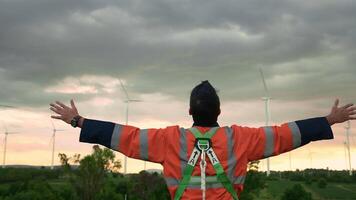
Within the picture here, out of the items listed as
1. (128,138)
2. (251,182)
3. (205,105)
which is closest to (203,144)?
(205,105)

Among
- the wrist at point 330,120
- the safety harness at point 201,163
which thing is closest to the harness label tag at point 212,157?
the safety harness at point 201,163

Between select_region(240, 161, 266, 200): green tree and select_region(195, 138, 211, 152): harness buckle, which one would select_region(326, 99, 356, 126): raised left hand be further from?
select_region(240, 161, 266, 200): green tree

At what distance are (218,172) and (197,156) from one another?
0.23 m

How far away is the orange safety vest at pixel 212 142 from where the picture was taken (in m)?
4.58

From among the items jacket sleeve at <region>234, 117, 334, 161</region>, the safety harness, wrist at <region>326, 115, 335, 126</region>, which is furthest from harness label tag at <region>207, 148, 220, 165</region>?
wrist at <region>326, 115, 335, 126</region>

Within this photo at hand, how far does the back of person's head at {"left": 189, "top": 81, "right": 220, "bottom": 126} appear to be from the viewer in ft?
15.4

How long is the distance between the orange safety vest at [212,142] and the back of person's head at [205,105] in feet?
0.35

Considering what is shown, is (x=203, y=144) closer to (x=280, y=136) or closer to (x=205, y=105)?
(x=205, y=105)

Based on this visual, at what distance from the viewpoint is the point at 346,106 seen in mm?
5199

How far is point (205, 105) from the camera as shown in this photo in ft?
15.4

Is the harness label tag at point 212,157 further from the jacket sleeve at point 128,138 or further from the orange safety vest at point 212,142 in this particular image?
the jacket sleeve at point 128,138

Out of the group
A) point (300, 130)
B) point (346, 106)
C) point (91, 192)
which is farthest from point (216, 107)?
point (91, 192)

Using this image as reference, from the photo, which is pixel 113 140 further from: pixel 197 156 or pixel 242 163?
pixel 242 163

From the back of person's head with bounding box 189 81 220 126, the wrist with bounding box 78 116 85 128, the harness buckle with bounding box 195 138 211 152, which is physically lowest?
the harness buckle with bounding box 195 138 211 152
